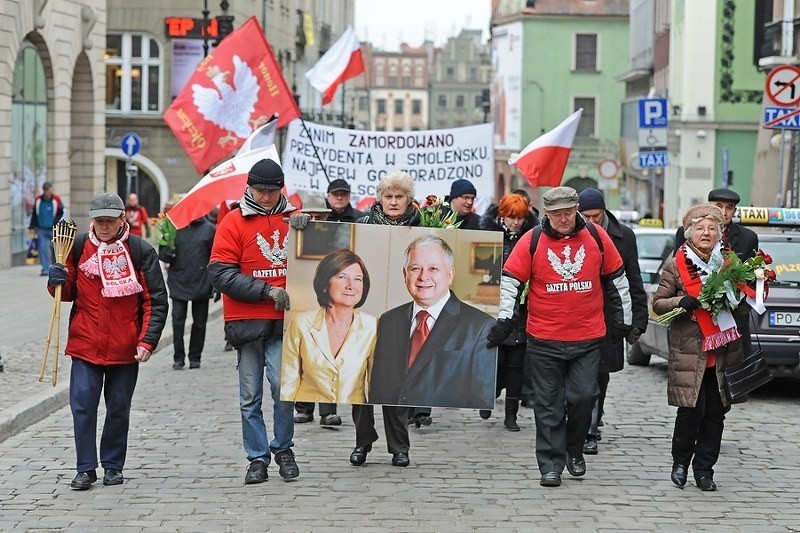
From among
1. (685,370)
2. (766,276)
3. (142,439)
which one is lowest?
(142,439)

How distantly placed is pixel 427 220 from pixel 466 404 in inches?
51.0

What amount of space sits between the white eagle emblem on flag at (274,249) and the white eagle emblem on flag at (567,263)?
5.20 ft

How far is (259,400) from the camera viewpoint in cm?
896

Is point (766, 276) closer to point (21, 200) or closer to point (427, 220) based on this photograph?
point (427, 220)

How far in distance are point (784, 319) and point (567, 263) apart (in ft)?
15.9

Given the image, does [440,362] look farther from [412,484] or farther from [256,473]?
[256,473]

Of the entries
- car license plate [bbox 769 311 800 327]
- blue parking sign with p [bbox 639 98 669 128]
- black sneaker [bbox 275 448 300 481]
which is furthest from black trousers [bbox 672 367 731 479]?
blue parking sign with p [bbox 639 98 669 128]

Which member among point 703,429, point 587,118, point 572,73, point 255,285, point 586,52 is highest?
point 586,52

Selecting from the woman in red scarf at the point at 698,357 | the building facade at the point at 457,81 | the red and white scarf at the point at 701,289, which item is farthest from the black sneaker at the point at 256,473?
the building facade at the point at 457,81

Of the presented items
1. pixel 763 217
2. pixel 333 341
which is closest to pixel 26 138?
pixel 763 217

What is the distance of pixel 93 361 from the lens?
28.9ft

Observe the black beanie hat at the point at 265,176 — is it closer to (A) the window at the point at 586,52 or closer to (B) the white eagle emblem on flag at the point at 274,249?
(B) the white eagle emblem on flag at the point at 274,249

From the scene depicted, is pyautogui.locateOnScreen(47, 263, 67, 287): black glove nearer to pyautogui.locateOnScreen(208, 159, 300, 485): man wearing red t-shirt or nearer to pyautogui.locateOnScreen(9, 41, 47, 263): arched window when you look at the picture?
pyautogui.locateOnScreen(208, 159, 300, 485): man wearing red t-shirt

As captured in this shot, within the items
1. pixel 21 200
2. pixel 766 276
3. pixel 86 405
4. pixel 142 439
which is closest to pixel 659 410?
pixel 766 276
